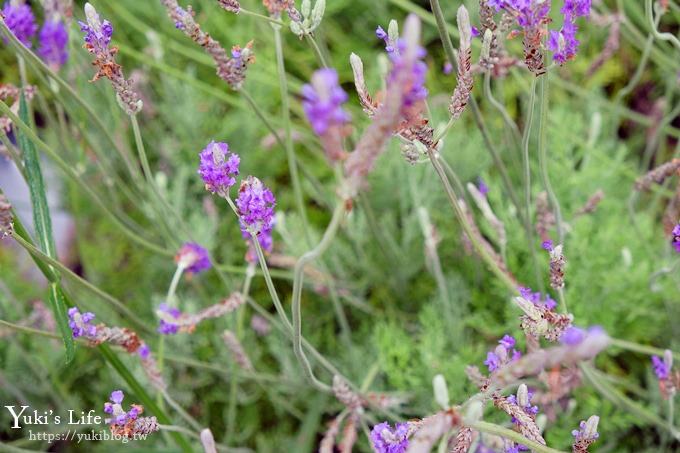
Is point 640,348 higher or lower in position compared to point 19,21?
lower

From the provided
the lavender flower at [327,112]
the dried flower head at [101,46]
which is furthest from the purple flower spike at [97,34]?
the lavender flower at [327,112]

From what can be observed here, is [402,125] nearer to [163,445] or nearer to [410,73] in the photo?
[410,73]

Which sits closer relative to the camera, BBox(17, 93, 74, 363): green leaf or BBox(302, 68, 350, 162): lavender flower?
BBox(302, 68, 350, 162): lavender flower

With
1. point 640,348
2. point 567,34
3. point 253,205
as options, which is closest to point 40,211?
point 253,205

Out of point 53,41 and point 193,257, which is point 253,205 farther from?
point 53,41

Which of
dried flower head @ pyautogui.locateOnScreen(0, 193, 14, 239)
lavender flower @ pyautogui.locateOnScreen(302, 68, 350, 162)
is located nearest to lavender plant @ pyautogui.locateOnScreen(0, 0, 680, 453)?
dried flower head @ pyautogui.locateOnScreen(0, 193, 14, 239)

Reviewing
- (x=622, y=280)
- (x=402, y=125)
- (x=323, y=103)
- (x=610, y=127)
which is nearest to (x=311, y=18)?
(x=402, y=125)

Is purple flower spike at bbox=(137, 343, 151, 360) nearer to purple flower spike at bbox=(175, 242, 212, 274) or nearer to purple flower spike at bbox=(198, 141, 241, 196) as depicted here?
purple flower spike at bbox=(175, 242, 212, 274)

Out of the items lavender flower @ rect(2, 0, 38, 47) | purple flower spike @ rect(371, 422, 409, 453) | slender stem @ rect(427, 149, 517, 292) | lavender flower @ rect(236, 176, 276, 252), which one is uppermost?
lavender flower @ rect(2, 0, 38, 47)
